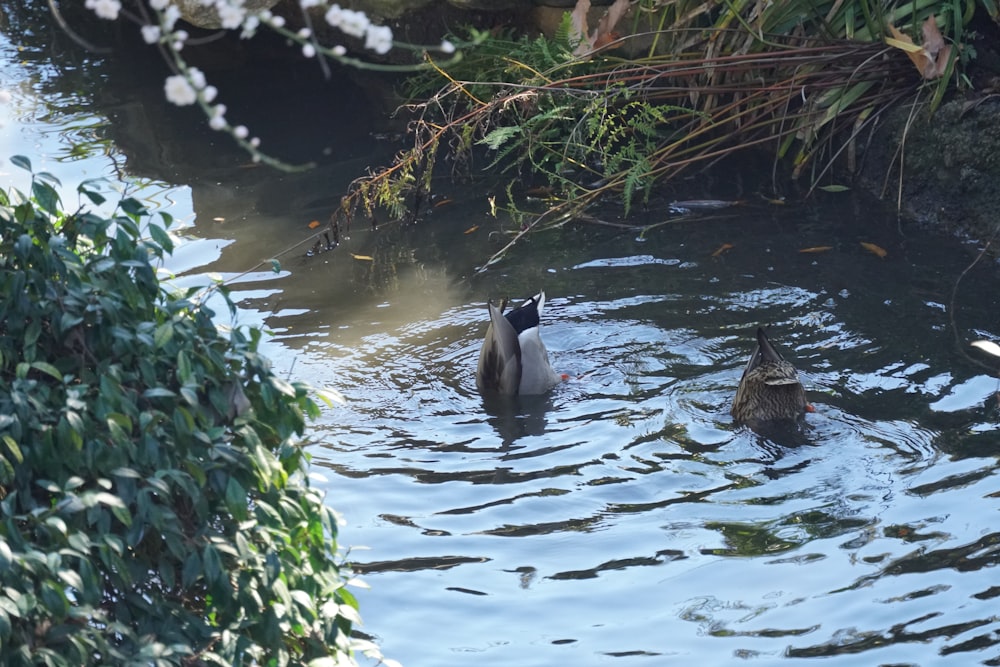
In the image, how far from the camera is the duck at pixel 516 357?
6.34 metres

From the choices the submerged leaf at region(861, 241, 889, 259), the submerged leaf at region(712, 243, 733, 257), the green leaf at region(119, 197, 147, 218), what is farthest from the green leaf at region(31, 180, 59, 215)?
the submerged leaf at region(861, 241, 889, 259)

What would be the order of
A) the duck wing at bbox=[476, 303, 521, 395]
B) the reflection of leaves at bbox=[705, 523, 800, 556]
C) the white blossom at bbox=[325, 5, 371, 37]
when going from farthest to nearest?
the duck wing at bbox=[476, 303, 521, 395]
the reflection of leaves at bbox=[705, 523, 800, 556]
the white blossom at bbox=[325, 5, 371, 37]

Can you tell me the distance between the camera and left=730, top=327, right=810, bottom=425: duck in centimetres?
563

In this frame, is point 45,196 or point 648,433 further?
point 648,433

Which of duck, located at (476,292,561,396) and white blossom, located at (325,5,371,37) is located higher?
white blossom, located at (325,5,371,37)

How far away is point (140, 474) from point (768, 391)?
3547mm

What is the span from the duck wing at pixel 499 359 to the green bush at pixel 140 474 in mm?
3096

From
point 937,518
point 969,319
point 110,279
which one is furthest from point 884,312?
point 110,279

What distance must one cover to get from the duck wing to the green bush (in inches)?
122

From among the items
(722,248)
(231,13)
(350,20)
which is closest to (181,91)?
(231,13)

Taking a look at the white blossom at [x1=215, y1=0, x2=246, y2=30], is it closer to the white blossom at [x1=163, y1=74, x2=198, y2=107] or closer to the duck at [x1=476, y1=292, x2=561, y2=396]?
the white blossom at [x1=163, y1=74, x2=198, y2=107]

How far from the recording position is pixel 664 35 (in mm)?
9266

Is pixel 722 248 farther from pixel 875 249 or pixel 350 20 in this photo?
pixel 350 20

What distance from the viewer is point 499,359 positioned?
6395 mm
